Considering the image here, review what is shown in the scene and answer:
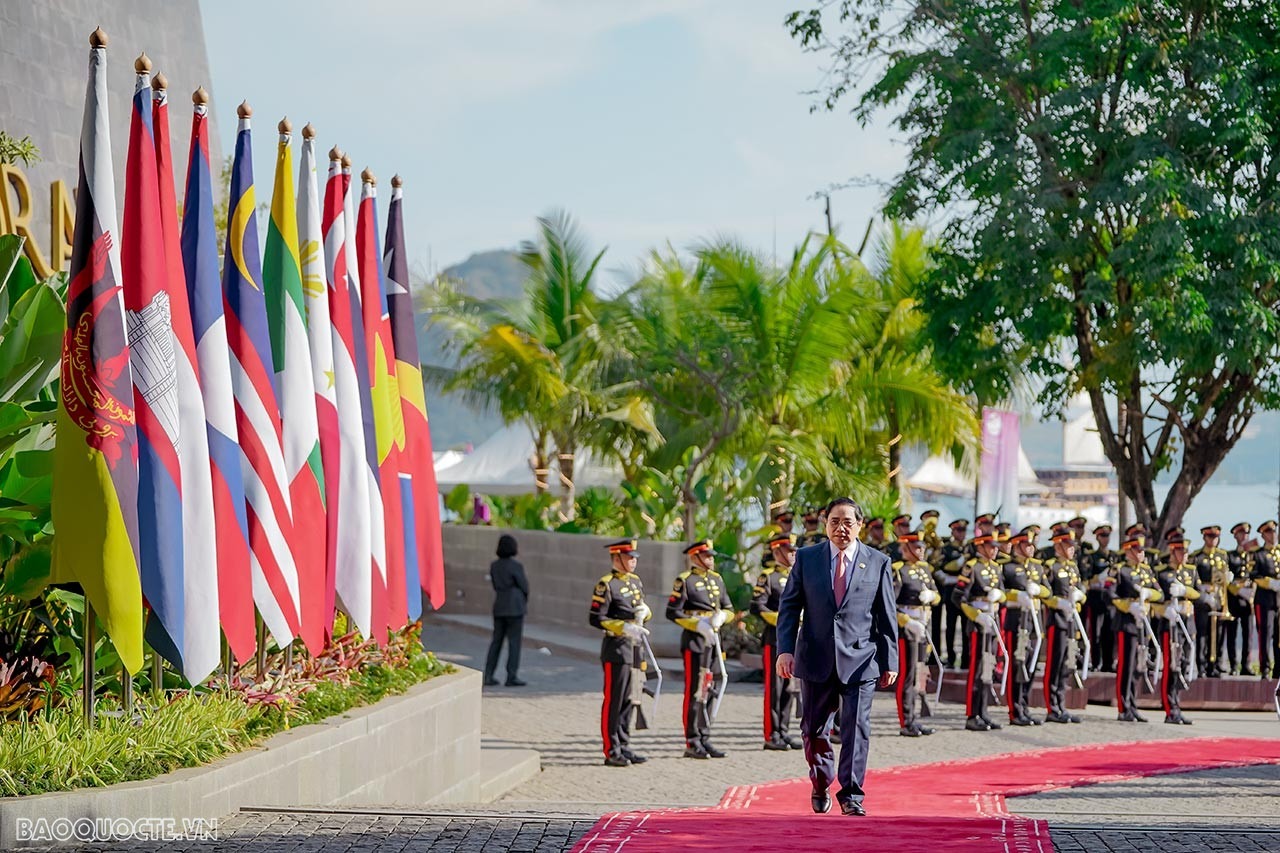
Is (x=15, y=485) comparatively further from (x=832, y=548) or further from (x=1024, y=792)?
(x=1024, y=792)

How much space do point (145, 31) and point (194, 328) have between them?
8.97 metres

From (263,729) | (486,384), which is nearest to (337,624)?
(263,729)

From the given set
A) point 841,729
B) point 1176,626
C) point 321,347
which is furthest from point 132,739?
point 1176,626

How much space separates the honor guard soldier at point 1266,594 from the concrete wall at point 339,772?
10.8 metres

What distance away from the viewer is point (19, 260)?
9.66 metres

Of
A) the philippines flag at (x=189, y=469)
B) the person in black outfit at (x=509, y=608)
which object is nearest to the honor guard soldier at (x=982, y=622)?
the person in black outfit at (x=509, y=608)

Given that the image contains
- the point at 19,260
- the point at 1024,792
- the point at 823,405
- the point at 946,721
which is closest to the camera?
the point at 19,260

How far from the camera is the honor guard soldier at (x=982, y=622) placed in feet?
48.6

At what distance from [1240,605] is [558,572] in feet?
30.8

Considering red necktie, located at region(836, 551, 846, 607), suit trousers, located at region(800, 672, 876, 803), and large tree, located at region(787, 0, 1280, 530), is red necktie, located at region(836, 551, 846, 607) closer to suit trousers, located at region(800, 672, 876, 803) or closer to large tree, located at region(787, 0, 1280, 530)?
suit trousers, located at region(800, 672, 876, 803)

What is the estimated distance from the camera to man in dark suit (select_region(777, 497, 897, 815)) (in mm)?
8266

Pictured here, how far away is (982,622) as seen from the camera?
49.2 ft

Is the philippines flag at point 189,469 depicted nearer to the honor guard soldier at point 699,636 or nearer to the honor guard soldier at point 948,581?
the honor guard soldier at point 699,636

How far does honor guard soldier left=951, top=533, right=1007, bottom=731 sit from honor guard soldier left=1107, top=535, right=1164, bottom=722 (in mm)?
1567
